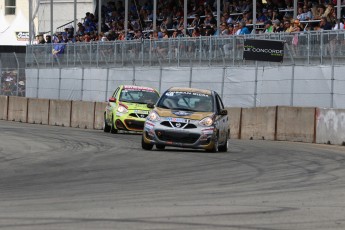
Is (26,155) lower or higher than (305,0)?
lower

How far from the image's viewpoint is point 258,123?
32.4 meters

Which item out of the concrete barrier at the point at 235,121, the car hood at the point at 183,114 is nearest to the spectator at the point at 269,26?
the concrete barrier at the point at 235,121

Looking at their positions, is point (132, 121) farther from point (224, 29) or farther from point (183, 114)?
point (183, 114)

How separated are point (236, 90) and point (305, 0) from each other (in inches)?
150

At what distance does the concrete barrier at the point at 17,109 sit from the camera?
46.2 m

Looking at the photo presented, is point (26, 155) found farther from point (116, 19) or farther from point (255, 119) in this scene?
point (116, 19)

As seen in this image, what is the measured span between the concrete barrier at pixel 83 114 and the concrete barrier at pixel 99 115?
0.92 ft

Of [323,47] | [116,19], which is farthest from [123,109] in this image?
[116,19]

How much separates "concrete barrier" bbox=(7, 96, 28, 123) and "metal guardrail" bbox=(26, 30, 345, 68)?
7.11 feet

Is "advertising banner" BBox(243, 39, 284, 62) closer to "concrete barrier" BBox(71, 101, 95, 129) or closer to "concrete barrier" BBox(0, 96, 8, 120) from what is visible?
"concrete barrier" BBox(71, 101, 95, 129)

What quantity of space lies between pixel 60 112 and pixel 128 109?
37.4 feet

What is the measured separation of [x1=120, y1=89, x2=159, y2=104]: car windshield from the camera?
32.9 m

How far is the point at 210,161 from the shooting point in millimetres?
20109

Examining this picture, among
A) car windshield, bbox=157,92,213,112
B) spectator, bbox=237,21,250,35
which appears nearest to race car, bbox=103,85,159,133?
spectator, bbox=237,21,250,35
